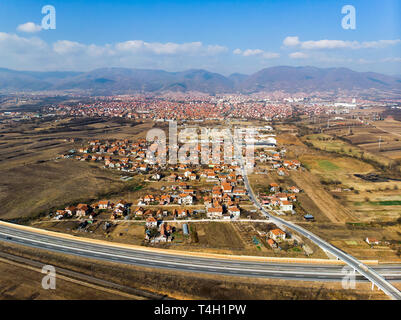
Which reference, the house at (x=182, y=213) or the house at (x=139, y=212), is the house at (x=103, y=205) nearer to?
the house at (x=139, y=212)

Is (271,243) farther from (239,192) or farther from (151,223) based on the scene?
(239,192)

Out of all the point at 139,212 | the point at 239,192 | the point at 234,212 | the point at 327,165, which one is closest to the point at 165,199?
the point at 139,212

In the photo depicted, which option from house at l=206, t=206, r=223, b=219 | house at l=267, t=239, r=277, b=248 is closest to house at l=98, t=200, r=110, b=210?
house at l=206, t=206, r=223, b=219

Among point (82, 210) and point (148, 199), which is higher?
point (148, 199)
